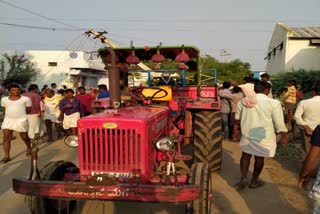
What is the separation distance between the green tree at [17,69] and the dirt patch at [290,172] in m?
22.0

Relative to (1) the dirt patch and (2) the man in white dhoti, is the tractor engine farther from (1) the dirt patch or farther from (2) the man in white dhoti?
(1) the dirt patch

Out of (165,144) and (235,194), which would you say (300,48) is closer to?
(235,194)

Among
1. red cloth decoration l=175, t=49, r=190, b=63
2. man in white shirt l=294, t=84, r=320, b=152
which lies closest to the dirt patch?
man in white shirt l=294, t=84, r=320, b=152

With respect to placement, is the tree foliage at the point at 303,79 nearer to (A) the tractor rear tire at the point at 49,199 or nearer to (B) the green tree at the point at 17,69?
(A) the tractor rear tire at the point at 49,199

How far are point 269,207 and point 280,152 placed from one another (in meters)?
3.49

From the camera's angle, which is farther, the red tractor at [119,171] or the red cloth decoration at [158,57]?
the red cloth decoration at [158,57]

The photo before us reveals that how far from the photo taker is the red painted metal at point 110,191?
3.15m

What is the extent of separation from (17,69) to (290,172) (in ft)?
81.5

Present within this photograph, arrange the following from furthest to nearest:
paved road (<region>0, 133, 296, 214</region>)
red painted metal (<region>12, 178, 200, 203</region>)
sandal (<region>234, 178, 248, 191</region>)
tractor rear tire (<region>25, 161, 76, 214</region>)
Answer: sandal (<region>234, 178, 248, 191</region>) → paved road (<region>0, 133, 296, 214</region>) → tractor rear tire (<region>25, 161, 76, 214</region>) → red painted metal (<region>12, 178, 200, 203</region>)

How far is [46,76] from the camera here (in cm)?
3136

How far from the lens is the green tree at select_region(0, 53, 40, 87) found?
2612 centimetres

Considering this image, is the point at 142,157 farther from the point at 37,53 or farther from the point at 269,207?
the point at 37,53

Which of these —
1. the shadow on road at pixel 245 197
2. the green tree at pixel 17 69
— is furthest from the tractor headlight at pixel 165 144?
the green tree at pixel 17 69

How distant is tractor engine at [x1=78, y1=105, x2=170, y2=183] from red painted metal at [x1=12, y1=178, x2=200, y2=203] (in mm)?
374
